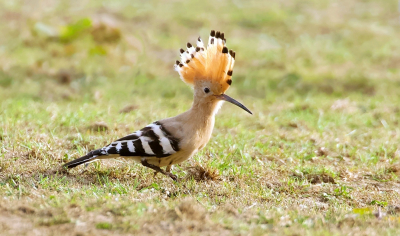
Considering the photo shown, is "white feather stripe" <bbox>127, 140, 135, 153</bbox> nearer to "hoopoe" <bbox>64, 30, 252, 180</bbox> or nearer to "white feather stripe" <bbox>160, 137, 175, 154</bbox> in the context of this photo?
"hoopoe" <bbox>64, 30, 252, 180</bbox>

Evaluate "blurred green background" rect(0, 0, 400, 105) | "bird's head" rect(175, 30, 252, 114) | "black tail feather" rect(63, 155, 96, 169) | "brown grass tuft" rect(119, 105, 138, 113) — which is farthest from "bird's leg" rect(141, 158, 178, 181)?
"blurred green background" rect(0, 0, 400, 105)

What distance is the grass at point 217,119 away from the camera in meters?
3.05

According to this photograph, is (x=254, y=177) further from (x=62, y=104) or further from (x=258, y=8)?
(x=258, y=8)

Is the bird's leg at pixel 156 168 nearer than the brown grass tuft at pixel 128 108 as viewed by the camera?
Yes

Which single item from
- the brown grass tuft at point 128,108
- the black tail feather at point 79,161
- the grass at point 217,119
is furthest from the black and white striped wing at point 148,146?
the brown grass tuft at point 128,108

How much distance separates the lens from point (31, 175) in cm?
389

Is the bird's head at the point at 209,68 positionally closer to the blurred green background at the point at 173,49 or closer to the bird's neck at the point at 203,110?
the bird's neck at the point at 203,110

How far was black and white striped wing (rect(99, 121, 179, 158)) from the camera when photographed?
151 inches

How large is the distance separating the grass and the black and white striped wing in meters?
0.23

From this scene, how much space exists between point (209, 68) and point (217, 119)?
2225mm

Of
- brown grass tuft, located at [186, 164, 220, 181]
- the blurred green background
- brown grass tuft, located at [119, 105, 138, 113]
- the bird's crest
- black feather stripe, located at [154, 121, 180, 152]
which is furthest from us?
the blurred green background

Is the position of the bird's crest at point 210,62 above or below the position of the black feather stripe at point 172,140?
above

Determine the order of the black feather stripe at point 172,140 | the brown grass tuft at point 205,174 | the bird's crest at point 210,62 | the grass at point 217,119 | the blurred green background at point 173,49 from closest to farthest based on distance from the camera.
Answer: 1. the grass at point 217,119
2. the black feather stripe at point 172,140
3. the bird's crest at point 210,62
4. the brown grass tuft at point 205,174
5. the blurred green background at point 173,49

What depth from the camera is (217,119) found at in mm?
6195
